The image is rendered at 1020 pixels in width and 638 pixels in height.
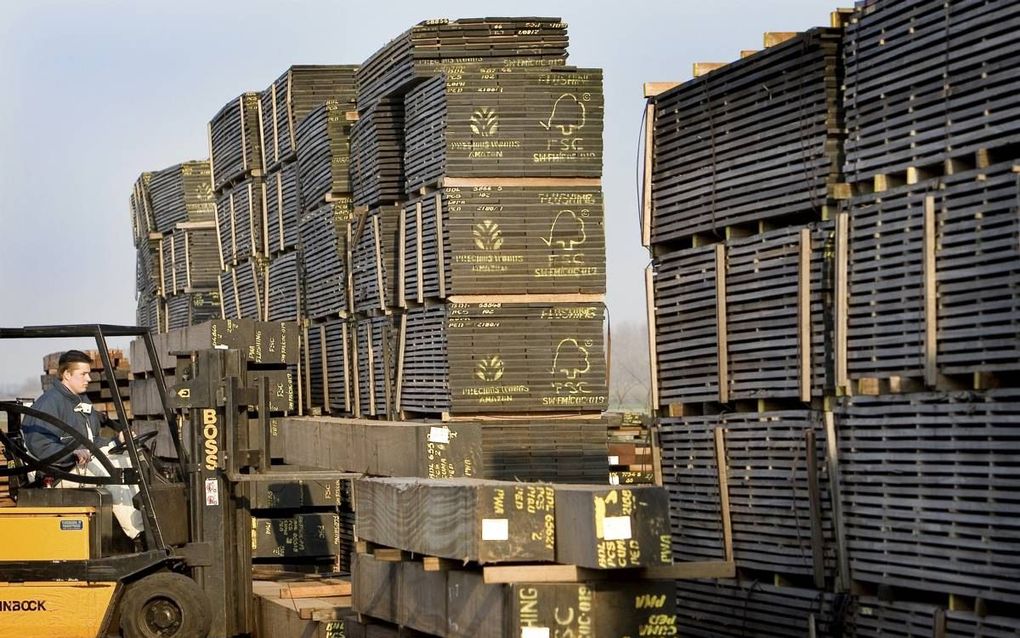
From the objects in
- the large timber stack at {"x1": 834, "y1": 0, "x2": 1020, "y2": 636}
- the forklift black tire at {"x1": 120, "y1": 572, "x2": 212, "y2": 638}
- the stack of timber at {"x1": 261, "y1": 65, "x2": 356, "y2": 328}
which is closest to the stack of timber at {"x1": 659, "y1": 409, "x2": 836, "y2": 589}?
the large timber stack at {"x1": 834, "y1": 0, "x2": 1020, "y2": 636}

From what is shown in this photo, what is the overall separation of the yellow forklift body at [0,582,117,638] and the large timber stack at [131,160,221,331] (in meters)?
10.7

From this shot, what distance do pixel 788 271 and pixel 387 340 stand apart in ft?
16.7

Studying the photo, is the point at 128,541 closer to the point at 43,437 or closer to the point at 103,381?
the point at 43,437

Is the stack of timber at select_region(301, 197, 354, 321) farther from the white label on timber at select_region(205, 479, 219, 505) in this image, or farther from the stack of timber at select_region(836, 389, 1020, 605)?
the stack of timber at select_region(836, 389, 1020, 605)

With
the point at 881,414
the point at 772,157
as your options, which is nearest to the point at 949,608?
the point at 881,414

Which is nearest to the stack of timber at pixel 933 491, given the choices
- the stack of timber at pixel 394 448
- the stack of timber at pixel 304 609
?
the stack of timber at pixel 394 448

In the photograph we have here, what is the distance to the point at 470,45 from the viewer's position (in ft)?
41.7

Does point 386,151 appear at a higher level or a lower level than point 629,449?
higher

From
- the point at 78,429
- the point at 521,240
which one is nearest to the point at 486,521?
the point at 78,429

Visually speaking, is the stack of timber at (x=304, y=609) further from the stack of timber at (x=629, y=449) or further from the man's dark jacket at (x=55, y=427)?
the stack of timber at (x=629, y=449)

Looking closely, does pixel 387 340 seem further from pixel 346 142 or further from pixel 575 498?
pixel 575 498

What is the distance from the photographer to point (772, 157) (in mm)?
9492

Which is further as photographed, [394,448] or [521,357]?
[521,357]

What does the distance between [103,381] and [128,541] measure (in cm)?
909
